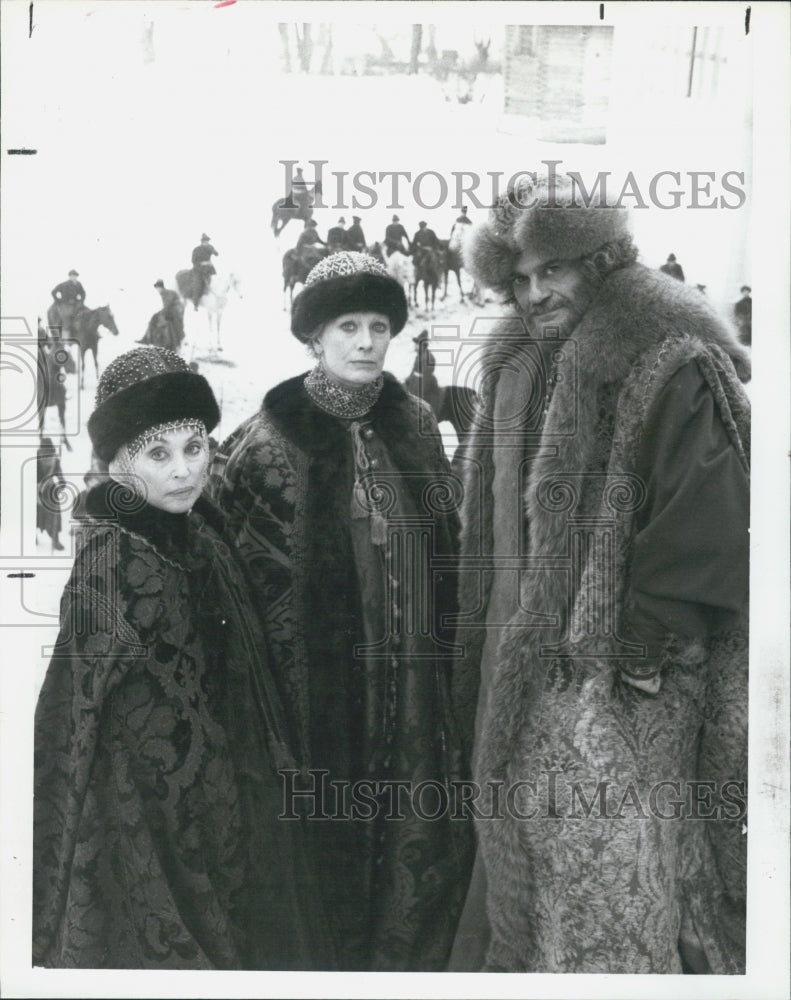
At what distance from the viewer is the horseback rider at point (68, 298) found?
10.4 feet

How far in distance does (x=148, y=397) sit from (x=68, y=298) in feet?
1.15

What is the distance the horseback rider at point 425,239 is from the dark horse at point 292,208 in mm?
281

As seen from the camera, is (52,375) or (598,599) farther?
(52,375)

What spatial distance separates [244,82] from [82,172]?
0.49 meters

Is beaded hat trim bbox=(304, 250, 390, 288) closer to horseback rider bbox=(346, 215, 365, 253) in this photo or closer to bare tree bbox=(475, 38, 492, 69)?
horseback rider bbox=(346, 215, 365, 253)

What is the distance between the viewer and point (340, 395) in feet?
10.3

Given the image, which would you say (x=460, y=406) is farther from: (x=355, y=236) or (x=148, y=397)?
(x=148, y=397)

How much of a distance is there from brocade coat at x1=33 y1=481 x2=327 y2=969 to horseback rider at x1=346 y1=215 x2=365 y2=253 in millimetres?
785

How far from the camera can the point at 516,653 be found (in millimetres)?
3100

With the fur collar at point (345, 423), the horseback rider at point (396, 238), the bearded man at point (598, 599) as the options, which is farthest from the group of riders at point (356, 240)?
the fur collar at point (345, 423)

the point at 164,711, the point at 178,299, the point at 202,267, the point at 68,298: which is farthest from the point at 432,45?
the point at 164,711

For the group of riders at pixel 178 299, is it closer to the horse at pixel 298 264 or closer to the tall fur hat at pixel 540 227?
the horse at pixel 298 264

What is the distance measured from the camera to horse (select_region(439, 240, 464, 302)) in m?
3.13

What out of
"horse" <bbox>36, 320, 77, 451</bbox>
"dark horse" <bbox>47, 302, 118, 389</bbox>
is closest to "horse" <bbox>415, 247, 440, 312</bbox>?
"dark horse" <bbox>47, 302, 118, 389</bbox>
